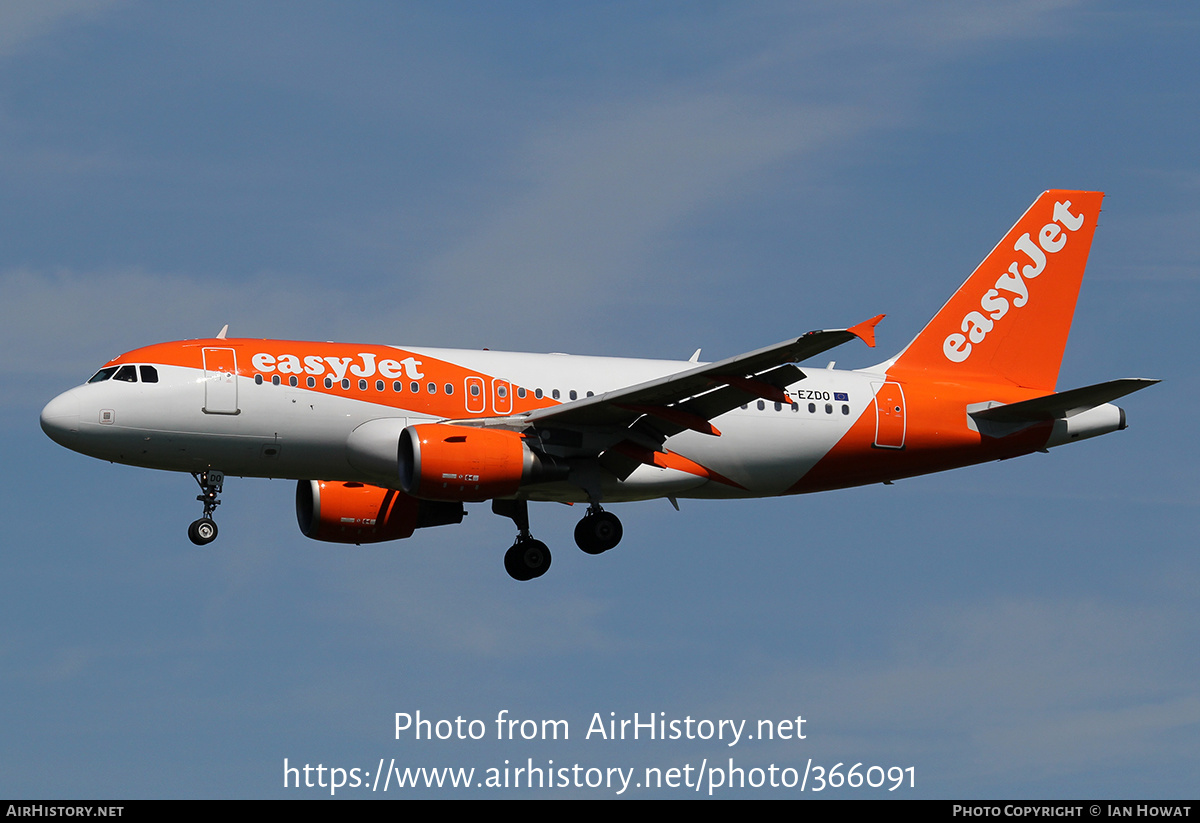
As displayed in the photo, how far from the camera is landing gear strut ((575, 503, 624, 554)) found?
121 feet

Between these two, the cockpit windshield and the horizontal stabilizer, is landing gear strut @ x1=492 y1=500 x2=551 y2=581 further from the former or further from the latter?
the horizontal stabilizer

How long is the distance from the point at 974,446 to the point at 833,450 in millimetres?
3548

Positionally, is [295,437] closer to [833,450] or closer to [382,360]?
[382,360]

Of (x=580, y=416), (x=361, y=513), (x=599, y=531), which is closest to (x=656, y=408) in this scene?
(x=580, y=416)

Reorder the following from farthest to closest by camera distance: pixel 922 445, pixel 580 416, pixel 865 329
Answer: pixel 922 445 → pixel 580 416 → pixel 865 329

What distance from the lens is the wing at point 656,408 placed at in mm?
32719

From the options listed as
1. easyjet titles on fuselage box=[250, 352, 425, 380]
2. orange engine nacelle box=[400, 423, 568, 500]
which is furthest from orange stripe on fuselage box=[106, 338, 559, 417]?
orange engine nacelle box=[400, 423, 568, 500]

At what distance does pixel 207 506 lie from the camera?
35.2 m

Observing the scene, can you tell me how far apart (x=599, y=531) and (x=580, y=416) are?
10.2 feet

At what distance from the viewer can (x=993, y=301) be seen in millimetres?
42188

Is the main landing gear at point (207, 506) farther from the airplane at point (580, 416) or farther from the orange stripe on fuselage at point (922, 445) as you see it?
the orange stripe on fuselage at point (922, 445)

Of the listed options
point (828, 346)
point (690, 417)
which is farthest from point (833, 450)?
point (828, 346)

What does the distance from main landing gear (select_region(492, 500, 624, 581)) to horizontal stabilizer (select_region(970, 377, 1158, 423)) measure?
932 centimetres

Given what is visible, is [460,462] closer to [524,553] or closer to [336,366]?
[336,366]
